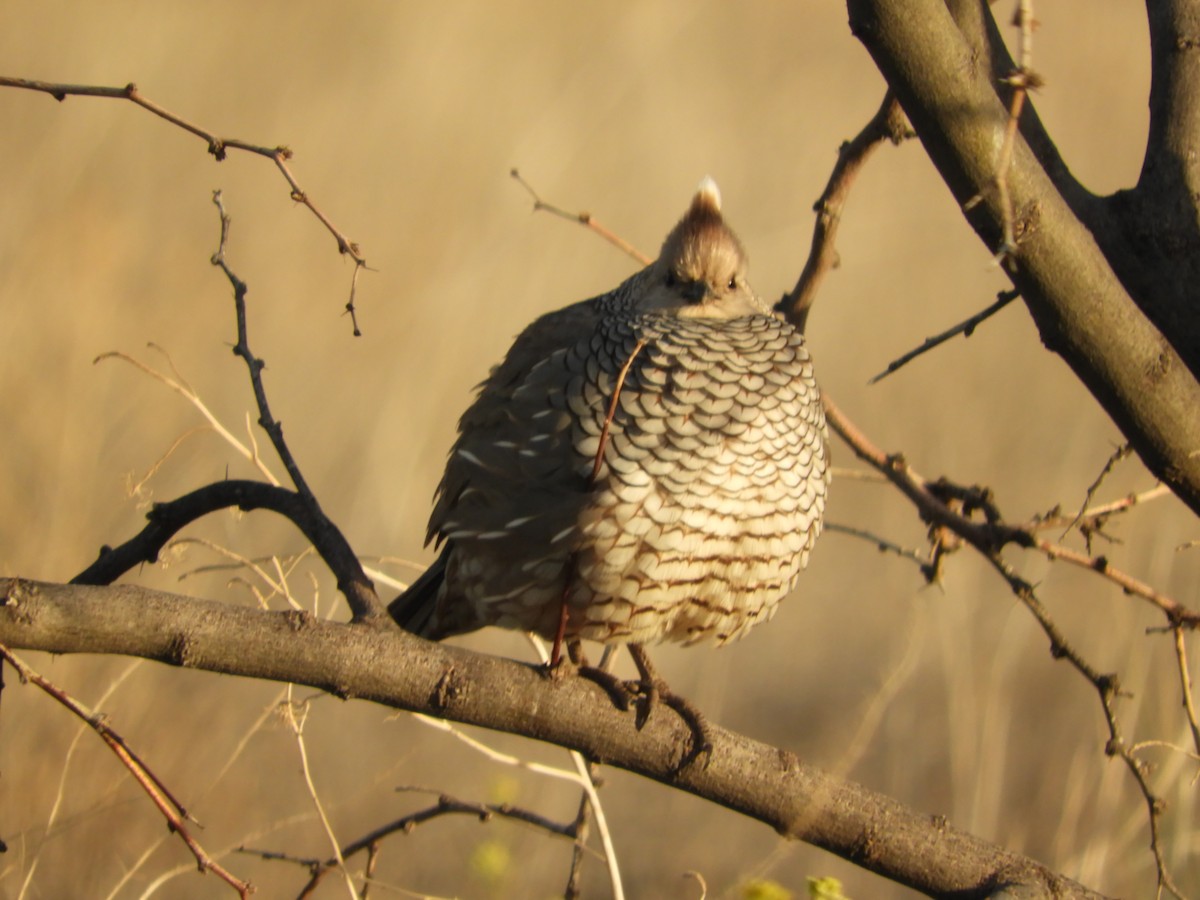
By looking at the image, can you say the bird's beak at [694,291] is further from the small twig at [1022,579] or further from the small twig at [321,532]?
the small twig at [321,532]

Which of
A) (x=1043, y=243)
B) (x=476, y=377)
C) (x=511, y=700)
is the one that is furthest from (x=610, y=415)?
(x=476, y=377)

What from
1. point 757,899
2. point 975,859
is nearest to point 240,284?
point 757,899

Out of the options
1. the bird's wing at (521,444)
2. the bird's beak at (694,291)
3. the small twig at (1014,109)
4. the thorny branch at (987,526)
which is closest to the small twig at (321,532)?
the bird's wing at (521,444)

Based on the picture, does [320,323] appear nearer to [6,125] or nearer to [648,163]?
[6,125]

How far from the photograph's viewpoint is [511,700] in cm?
159

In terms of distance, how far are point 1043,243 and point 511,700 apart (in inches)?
30.9

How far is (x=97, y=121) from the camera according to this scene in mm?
5426

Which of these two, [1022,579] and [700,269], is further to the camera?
[700,269]

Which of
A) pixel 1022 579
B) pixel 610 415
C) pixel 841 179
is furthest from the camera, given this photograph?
pixel 841 179

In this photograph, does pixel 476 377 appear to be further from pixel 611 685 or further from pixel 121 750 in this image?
pixel 121 750

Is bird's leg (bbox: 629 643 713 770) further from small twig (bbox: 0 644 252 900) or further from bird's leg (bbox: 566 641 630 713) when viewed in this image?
small twig (bbox: 0 644 252 900)

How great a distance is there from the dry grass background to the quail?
1.31 feet

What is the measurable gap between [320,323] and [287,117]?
1203 mm

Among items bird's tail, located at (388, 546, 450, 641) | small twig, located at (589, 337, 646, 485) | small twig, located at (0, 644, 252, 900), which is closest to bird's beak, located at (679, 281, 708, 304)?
small twig, located at (589, 337, 646, 485)
